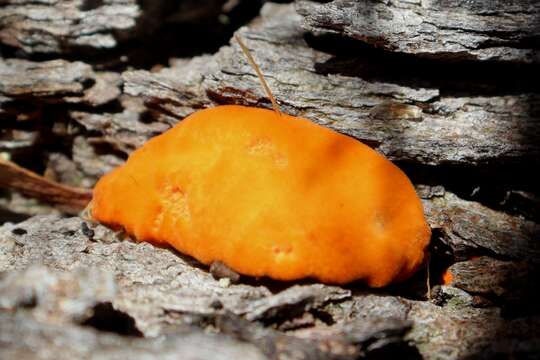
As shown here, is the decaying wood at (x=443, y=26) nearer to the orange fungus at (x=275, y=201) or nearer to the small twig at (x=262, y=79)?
the small twig at (x=262, y=79)

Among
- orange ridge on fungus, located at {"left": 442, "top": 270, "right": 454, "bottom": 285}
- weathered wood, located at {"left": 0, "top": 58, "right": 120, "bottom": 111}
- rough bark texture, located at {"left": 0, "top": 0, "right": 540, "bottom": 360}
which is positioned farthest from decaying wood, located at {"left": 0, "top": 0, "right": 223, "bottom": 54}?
orange ridge on fungus, located at {"left": 442, "top": 270, "right": 454, "bottom": 285}

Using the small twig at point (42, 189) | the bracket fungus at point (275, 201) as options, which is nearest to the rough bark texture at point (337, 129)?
the bracket fungus at point (275, 201)

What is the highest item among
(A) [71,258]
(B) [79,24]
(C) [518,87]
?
(C) [518,87]

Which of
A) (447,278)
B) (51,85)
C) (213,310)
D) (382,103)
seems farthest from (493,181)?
(51,85)

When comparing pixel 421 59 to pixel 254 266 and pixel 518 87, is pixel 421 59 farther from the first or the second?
pixel 254 266

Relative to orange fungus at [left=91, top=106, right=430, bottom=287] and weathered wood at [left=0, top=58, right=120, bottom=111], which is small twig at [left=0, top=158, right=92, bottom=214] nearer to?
weathered wood at [left=0, top=58, right=120, bottom=111]

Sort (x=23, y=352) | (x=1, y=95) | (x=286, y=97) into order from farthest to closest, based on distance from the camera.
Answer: (x=1, y=95) → (x=286, y=97) → (x=23, y=352)

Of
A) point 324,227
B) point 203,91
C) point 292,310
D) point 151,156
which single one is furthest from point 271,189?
point 203,91

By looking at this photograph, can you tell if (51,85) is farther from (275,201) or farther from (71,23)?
(275,201)
